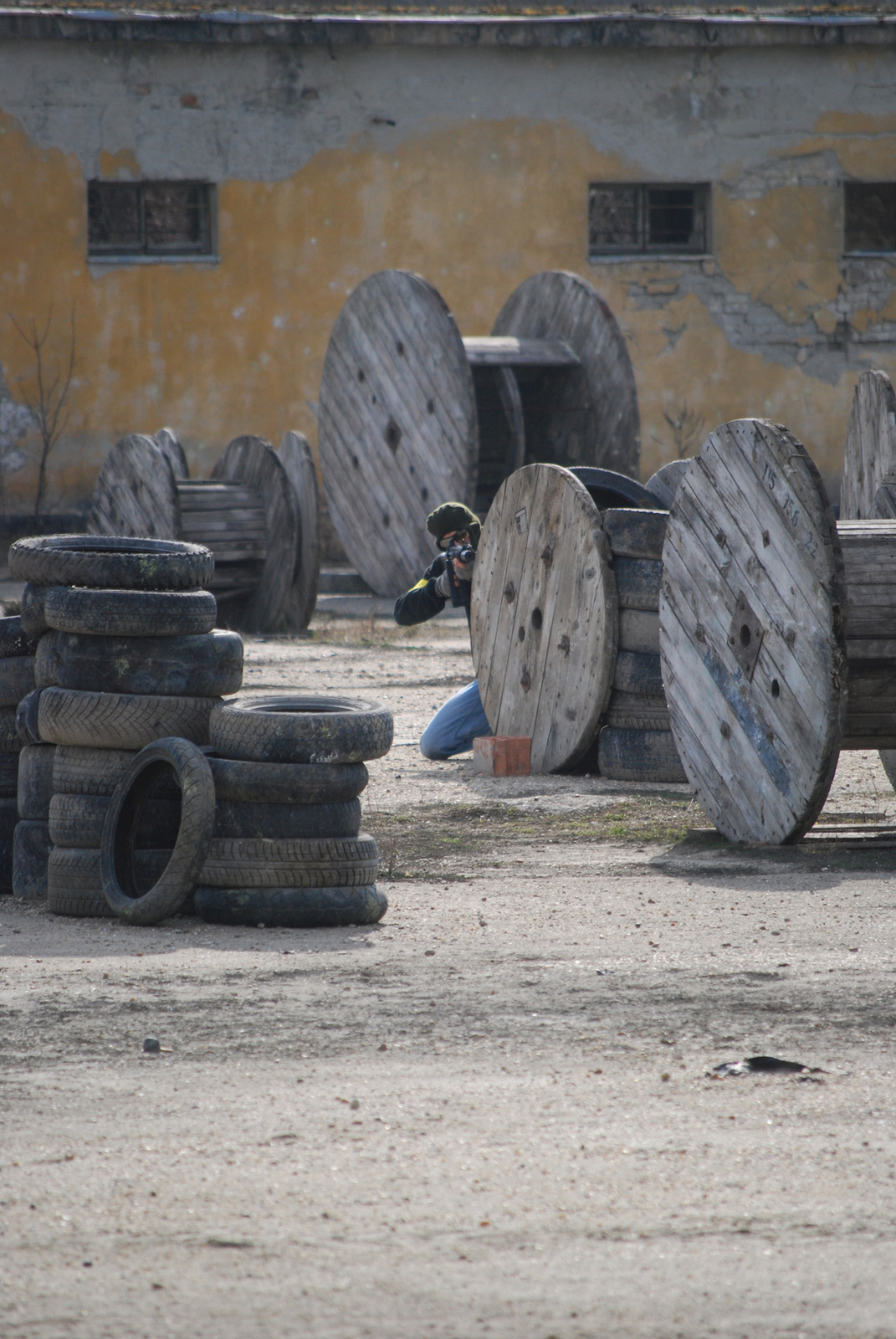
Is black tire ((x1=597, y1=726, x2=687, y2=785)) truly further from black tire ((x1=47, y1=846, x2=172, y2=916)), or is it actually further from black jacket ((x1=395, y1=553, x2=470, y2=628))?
black tire ((x1=47, y1=846, x2=172, y2=916))

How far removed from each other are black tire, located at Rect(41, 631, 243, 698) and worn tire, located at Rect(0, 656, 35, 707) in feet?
1.00

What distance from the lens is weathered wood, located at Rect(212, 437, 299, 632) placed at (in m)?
12.2

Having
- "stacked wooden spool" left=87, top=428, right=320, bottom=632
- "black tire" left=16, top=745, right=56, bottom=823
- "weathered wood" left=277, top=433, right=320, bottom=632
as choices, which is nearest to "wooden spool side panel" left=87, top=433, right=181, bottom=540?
"stacked wooden spool" left=87, top=428, right=320, bottom=632

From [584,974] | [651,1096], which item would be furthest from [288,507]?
[651,1096]

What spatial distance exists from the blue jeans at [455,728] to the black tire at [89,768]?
310 cm

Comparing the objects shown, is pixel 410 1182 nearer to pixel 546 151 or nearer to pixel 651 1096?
pixel 651 1096

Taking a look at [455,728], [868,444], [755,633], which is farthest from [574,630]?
[755,633]

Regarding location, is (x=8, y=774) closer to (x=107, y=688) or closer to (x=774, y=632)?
(x=107, y=688)

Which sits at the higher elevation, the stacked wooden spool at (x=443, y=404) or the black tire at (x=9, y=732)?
the stacked wooden spool at (x=443, y=404)

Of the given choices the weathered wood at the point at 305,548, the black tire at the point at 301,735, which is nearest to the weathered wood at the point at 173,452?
the weathered wood at the point at 305,548

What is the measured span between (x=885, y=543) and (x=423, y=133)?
11999mm

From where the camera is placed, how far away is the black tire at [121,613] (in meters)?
5.19

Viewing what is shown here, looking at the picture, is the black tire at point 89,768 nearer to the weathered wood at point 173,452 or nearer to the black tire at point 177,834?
the black tire at point 177,834

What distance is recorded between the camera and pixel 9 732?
5617 mm
